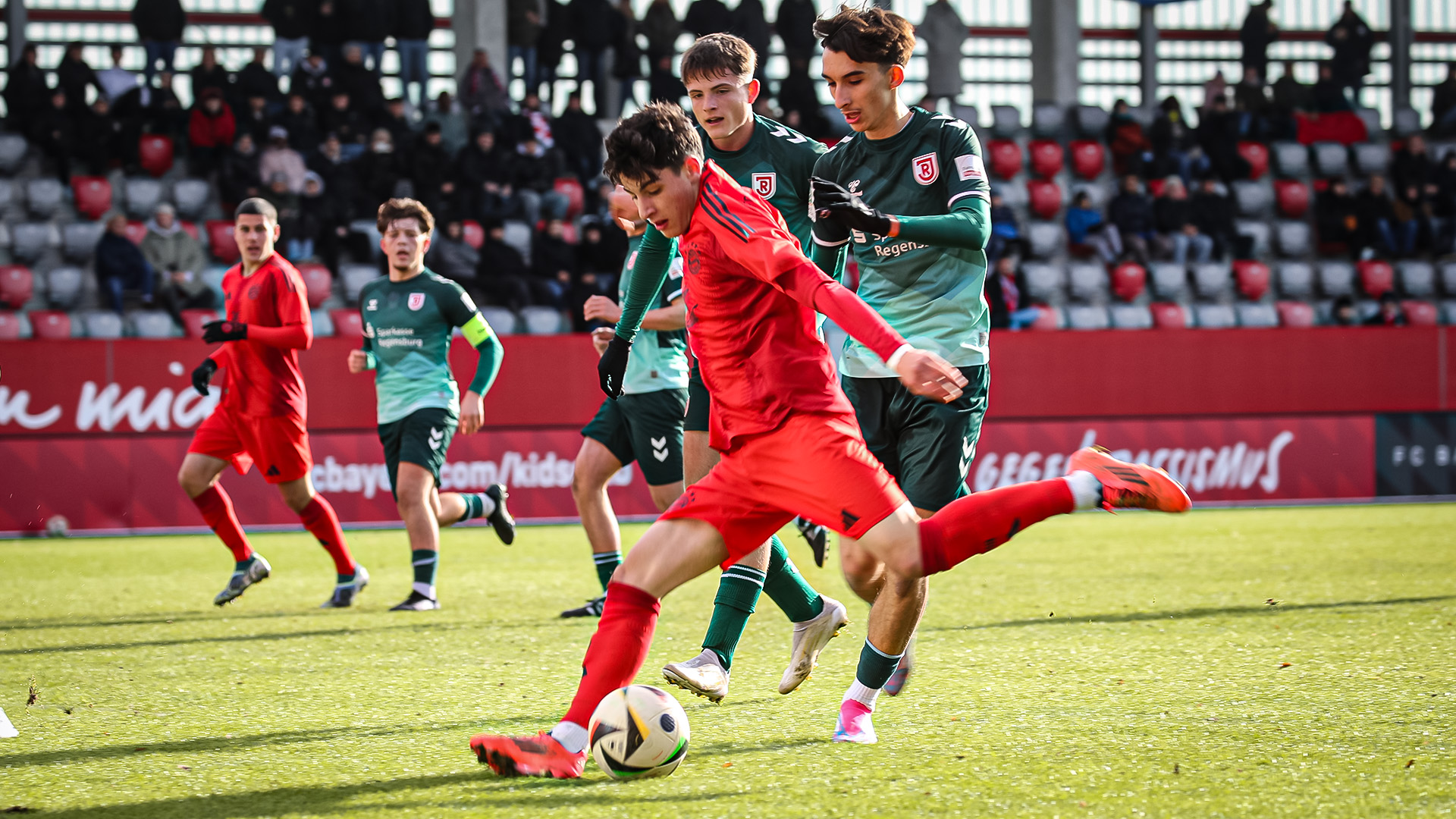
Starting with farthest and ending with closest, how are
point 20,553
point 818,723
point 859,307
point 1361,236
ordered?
point 1361,236 < point 20,553 < point 818,723 < point 859,307

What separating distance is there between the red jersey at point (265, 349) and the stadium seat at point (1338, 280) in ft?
48.4

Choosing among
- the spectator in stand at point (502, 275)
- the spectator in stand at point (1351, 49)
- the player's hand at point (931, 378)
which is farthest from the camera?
the spectator in stand at point (1351, 49)

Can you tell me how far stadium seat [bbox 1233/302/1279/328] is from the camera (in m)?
17.2

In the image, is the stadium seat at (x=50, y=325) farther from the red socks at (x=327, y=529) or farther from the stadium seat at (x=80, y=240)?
the red socks at (x=327, y=529)

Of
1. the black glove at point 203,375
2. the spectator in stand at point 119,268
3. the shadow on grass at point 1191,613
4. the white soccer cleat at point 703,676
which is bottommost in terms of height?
the shadow on grass at point 1191,613

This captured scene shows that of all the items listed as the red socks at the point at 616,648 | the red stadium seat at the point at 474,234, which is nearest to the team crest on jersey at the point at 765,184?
the red socks at the point at 616,648

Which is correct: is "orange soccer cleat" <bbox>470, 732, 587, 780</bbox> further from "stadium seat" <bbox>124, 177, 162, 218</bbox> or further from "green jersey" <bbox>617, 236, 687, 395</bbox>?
"stadium seat" <bbox>124, 177, 162, 218</bbox>

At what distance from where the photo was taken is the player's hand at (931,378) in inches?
119

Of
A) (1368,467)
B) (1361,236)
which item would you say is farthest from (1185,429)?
(1361,236)

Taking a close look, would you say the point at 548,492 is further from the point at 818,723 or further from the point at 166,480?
the point at 818,723

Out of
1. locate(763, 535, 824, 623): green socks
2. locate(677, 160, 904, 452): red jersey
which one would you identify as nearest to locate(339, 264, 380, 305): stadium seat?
locate(763, 535, 824, 623): green socks

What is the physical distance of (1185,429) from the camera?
1444cm

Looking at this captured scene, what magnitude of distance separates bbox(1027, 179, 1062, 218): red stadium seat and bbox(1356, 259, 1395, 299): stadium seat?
399cm

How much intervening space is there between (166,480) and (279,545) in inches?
79.9
